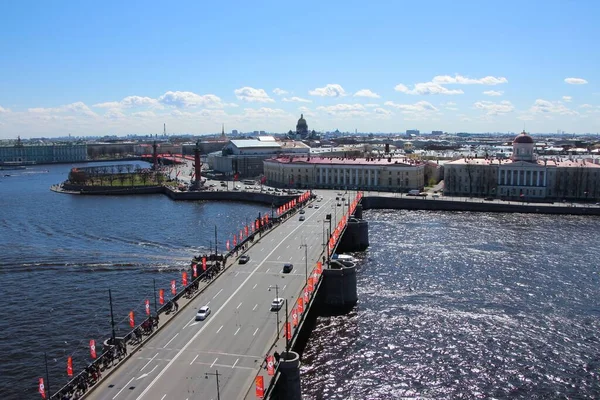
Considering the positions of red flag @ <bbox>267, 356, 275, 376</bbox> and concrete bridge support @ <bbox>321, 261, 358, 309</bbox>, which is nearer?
red flag @ <bbox>267, 356, 275, 376</bbox>

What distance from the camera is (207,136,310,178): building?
16325 centimetres

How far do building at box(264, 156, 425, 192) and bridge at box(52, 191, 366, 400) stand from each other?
64.7 meters

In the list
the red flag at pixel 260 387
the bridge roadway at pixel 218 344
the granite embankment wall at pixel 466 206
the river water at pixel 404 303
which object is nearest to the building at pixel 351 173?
the granite embankment wall at pixel 466 206

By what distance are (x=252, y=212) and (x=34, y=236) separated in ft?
120

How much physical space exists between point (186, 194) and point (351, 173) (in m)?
36.5

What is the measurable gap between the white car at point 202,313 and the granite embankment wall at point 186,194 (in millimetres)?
62568

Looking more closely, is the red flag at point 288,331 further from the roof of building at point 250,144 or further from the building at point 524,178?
the roof of building at point 250,144

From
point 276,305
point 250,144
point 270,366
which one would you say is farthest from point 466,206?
point 250,144

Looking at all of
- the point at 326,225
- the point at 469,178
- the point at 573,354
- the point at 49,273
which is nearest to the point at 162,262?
the point at 49,273

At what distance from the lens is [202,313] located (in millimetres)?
38719

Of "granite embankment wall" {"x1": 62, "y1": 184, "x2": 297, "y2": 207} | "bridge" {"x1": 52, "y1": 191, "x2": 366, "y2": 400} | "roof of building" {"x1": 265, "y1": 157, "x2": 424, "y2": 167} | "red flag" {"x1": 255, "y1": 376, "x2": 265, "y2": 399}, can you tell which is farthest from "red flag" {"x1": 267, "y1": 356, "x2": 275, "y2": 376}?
"roof of building" {"x1": 265, "y1": 157, "x2": 424, "y2": 167}

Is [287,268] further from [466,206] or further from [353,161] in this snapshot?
[353,161]

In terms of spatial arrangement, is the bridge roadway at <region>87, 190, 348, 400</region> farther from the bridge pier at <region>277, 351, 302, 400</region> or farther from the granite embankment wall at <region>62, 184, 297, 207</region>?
the granite embankment wall at <region>62, 184, 297, 207</region>

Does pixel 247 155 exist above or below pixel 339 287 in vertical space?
above
